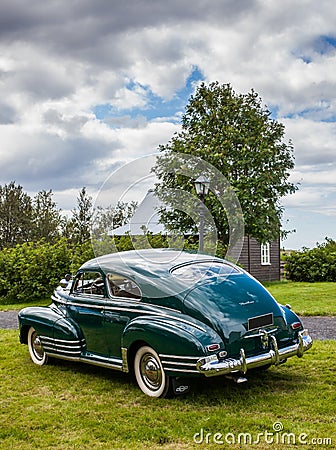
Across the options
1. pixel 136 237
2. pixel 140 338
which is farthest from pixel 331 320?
pixel 140 338

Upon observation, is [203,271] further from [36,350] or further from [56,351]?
[36,350]

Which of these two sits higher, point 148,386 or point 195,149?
point 195,149

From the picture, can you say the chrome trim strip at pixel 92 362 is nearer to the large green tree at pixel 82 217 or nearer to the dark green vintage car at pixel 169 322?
the dark green vintage car at pixel 169 322

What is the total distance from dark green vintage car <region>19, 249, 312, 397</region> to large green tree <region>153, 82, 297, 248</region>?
16.7 m

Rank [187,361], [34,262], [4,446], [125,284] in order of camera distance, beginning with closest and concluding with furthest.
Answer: [4,446]
[187,361]
[125,284]
[34,262]

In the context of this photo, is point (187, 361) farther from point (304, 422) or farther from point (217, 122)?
point (217, 122)

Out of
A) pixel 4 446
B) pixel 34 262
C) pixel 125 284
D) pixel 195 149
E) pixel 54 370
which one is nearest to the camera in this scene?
pixel 4 446

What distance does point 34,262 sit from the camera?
1955cm

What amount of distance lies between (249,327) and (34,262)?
1412 centimetres

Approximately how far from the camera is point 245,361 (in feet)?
20.6

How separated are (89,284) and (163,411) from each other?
7.97 feet

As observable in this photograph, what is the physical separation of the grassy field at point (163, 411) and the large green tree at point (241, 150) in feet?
56.3

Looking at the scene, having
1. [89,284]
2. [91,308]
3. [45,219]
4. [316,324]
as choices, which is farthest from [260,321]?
[45,219]

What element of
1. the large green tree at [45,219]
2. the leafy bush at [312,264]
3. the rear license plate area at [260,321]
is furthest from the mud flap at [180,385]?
the large green tree at [45,219]
